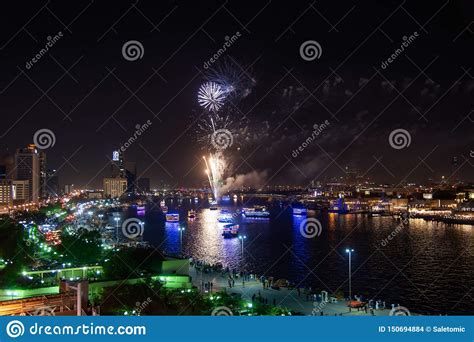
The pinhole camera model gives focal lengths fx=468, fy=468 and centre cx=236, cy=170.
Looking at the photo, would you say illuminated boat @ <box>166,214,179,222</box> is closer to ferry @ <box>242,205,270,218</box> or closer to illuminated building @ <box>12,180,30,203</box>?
ferry @ <box>242,205,270,218</box>

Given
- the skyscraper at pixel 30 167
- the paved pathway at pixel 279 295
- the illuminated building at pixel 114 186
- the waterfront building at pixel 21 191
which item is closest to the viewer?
the paved pathway at pixel 279 295

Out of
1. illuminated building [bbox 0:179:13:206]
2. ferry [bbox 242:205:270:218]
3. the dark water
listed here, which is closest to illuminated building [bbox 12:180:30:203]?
illuminated building [bbox 0:179:13:206]

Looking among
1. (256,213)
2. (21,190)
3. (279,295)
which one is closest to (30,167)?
(21,190)

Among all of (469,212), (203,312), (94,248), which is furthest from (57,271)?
(469,212)

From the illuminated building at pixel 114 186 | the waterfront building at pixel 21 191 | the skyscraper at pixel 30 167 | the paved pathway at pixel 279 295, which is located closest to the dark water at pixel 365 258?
the paved pathway at pixel 279 295

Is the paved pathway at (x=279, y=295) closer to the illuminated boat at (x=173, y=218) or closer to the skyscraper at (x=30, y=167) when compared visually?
the illuminated boat at (x=173, y=218)
